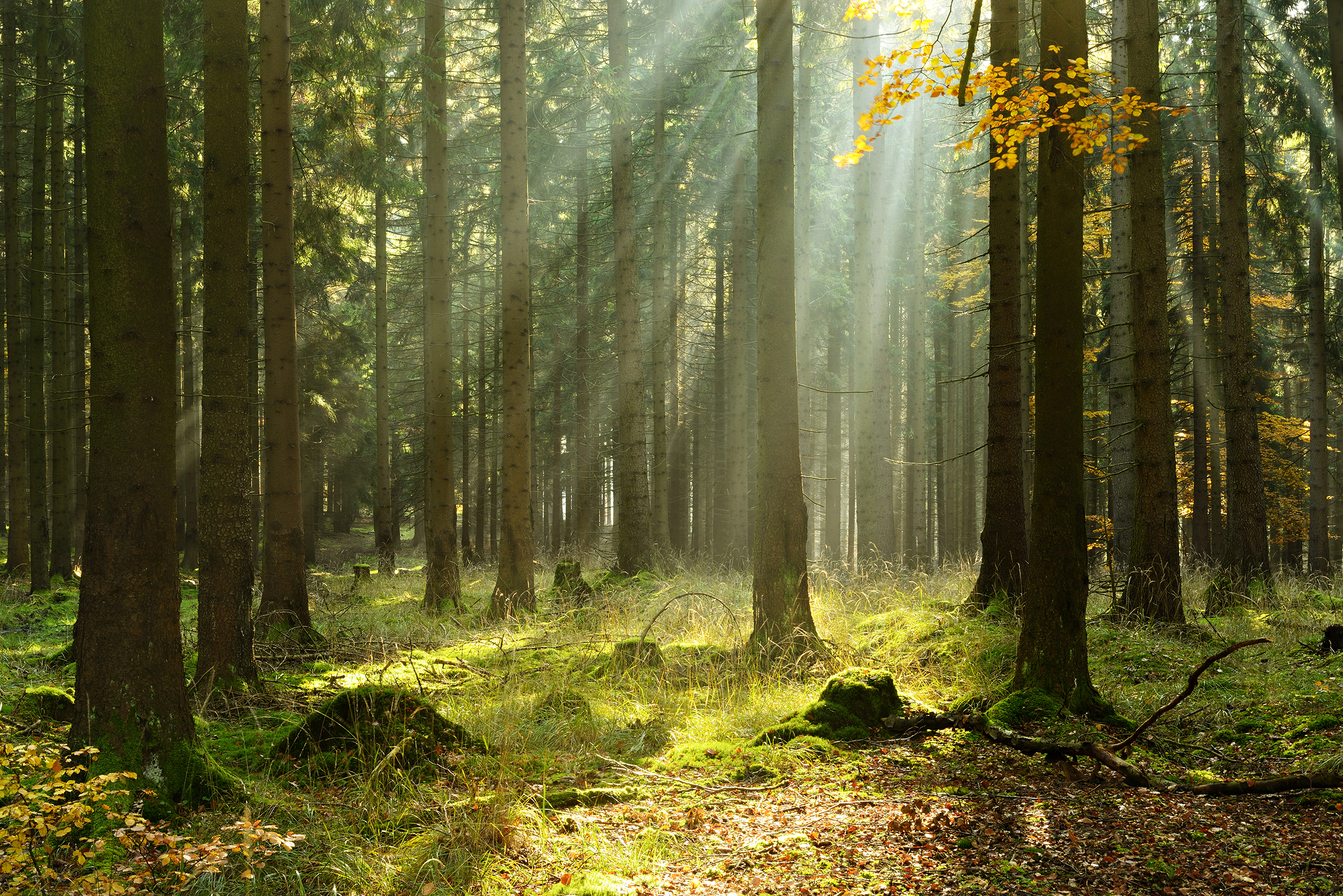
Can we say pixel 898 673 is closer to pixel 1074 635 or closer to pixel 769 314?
pixel 1074 635

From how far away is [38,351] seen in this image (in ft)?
43.2

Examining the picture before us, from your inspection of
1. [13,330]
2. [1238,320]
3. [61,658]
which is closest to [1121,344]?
[1238,320]

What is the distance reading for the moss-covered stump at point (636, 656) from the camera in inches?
270

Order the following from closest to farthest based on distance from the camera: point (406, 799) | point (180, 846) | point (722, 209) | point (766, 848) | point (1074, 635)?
point (180, 846) → point (766, 848) → point (406, 799) → point (1074, 635) → point (722, 209)

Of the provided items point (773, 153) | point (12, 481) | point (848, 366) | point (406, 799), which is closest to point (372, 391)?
point (12, 481)

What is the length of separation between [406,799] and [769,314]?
489 cm

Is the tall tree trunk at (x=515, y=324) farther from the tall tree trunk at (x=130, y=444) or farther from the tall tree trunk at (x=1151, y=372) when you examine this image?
the tall tree trunk at (x=1151, y=372)

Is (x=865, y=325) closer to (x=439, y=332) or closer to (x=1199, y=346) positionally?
(x=439, y=332)

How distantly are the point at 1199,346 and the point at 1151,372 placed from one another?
11604mm

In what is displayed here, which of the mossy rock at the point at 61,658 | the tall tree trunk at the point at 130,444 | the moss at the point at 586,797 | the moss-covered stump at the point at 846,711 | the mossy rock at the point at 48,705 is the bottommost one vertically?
the moss at the point at 586,797

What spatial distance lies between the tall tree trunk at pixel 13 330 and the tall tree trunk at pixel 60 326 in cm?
53

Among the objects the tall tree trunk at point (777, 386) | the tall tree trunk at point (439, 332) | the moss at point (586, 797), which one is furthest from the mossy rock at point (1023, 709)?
the tall tree trunk at point (439, 332)

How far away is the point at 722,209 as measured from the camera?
738 inches

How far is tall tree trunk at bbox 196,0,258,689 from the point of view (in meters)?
5.97
